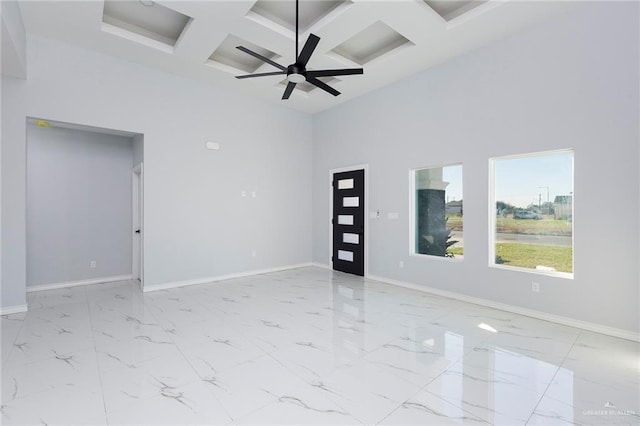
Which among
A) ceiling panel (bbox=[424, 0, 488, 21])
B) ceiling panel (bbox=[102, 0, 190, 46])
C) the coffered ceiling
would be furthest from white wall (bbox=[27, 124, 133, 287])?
ceiling panel (bbox=[424, 0, 488, 21])

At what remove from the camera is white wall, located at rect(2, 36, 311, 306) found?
4004mm

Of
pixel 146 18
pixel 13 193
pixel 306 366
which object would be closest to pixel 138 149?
pixel 13 193

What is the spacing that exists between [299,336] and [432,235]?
293cm

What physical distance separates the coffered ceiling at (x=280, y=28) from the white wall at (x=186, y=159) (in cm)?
44

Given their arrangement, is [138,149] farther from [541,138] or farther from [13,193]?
[541,138]

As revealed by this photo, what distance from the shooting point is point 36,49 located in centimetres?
402

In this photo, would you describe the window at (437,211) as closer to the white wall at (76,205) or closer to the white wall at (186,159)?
the white wall at (186,159)

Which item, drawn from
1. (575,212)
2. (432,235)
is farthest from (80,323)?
(575,212)

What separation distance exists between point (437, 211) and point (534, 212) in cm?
135

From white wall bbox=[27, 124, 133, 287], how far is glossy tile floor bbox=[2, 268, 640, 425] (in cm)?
130

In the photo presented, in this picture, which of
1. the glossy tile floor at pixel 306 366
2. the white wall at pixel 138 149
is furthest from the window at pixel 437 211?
the white wall at pixel 138 149

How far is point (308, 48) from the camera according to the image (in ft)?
9.73

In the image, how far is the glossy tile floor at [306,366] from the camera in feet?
6.43

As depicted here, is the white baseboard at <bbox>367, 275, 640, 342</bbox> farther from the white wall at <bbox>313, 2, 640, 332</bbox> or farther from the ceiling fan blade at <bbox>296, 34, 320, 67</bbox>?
the ceiling fan blade at <bbox>296, 34, 320, 67</bbox>
